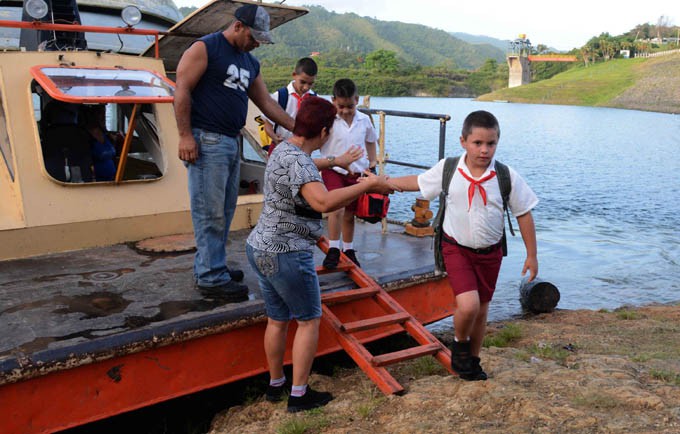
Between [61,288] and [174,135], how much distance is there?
2.20 meters

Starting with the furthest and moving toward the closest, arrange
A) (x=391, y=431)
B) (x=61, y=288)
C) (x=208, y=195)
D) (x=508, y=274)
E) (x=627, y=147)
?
(x=627, y=147) → (x=508, y=274) → (x=61, y=288) → (x=208, y=195) → (x=391, y=431)

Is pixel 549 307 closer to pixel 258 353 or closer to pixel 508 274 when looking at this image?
pixel 508 274

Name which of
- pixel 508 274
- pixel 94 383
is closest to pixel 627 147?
pixel 508 274

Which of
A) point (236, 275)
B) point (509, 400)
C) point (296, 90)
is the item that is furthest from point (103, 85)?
point (509, 400)

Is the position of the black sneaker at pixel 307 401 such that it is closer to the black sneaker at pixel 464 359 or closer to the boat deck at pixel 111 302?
the boat deck at pixel 111 302

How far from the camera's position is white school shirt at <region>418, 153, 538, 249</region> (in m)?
4.07

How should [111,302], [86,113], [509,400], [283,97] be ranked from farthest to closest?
[86,113] → [283,97] → [111,302] → [509,400]

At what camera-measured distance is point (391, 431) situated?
3.77 m

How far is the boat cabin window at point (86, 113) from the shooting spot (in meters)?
5.61

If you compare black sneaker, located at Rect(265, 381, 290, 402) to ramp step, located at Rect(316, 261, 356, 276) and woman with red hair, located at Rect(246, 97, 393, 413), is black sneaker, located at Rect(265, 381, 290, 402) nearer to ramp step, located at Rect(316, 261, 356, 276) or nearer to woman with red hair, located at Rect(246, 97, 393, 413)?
woman with red hair, located at Rect(246, 97, 393, 413)

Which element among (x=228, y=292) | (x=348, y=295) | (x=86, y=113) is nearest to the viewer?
(x=228, y=292)

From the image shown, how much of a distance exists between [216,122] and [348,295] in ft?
5.17

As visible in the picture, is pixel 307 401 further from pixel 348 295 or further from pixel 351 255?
pixel 351 255

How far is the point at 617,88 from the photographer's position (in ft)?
293
